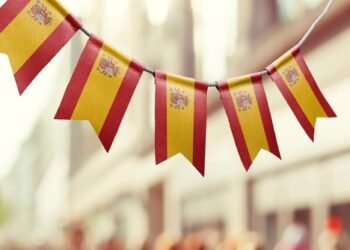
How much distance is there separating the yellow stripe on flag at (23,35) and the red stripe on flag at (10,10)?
0.01 m

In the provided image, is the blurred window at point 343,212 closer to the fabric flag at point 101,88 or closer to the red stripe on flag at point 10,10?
the fabric flag at point 101,88

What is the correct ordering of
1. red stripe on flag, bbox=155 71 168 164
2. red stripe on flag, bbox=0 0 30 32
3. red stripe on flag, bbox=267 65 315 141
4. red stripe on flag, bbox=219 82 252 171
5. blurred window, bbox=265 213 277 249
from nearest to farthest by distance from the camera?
red stripe on flag, bbox=0 0 30 32 < red stripe on flag, bbox=155 71 168 164 < red stripe on flag, bbox=219 82 252 171 < red stripe on flag, bbox=267 65 315 141 < blurred window, bbox=265 213 277 249

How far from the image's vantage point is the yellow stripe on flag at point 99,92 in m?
4.28

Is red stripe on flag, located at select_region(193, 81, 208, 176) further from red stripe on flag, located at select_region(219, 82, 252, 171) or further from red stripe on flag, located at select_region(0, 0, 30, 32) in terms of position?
red stripe on flag, located at select_region(0, 0, 30, 32)

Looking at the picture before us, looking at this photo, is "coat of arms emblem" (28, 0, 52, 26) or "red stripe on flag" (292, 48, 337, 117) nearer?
"coat of arms emblem" (28, 0, 52, 26)

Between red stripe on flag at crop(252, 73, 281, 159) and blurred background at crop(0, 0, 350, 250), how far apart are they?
839 millimetres

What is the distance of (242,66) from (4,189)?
62081mm

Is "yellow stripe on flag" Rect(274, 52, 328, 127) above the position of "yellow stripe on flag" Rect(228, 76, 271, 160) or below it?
above

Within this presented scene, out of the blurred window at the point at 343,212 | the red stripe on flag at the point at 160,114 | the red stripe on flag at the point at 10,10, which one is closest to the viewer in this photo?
the red stripe on flag at the point at 10,10

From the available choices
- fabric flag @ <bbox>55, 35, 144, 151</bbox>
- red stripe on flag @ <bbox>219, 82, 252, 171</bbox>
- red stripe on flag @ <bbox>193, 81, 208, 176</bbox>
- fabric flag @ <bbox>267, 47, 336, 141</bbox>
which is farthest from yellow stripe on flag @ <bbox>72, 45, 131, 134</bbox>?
fabric flag @ <bbox>267, 47, 336, 141</bbox>

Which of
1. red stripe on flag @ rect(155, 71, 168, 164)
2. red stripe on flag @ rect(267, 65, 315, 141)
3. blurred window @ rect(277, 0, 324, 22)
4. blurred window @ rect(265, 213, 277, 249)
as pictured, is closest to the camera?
red stripe on flag @ rect(155, 71, 168, 164)

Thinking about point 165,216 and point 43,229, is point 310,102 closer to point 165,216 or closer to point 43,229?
point 165,216

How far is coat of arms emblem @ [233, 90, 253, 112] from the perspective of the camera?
4582 mm

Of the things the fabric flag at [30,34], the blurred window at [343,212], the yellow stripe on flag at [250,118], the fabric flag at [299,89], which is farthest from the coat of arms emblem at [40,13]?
the blurred window at [343,212]
